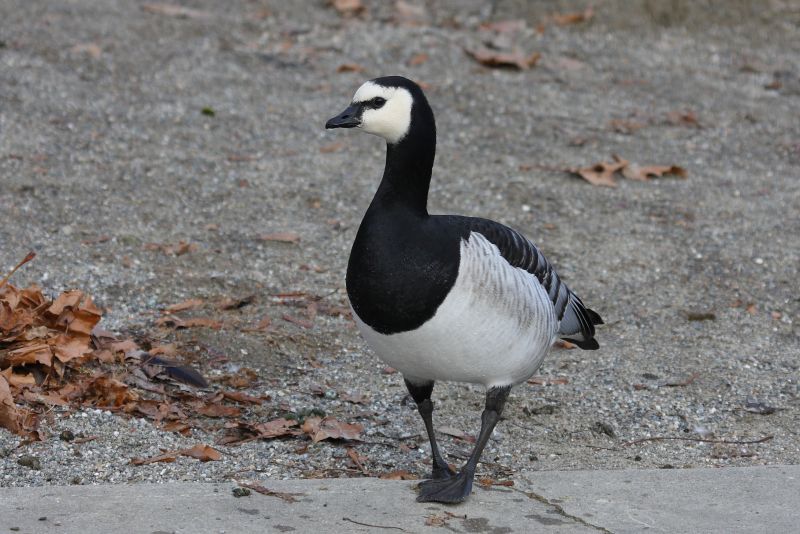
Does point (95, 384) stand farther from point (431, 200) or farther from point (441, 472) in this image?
point (431, 200)

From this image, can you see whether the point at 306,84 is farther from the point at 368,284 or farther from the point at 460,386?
the point at 368,284

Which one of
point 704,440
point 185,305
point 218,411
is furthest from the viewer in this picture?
point 185,305

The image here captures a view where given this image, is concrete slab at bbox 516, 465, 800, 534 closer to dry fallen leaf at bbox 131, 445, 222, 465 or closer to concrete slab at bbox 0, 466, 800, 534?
concrete slab at bbox 0, 466, 800, 534

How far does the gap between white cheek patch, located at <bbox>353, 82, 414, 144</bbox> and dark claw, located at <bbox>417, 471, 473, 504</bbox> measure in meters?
1.36

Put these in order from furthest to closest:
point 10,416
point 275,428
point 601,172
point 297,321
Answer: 1. point 601,172
2. point 297,321
3. point 275,428
4. point 10,416

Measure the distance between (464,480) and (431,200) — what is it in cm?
439

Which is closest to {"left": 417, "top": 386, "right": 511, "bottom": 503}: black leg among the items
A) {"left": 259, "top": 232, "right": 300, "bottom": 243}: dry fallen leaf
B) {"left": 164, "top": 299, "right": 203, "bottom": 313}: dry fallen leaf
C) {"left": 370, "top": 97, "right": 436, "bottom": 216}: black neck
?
{"left": 370, "top": 97, "right": 436, "bottom": 216}: black neck

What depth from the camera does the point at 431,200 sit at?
8562mm

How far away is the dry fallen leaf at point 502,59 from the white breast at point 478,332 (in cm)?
730

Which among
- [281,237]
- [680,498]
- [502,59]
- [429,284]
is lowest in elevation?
[680,498]

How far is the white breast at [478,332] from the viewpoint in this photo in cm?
420

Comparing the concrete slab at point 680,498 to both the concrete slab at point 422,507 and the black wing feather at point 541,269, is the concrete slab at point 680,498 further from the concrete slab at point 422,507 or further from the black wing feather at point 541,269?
the black wing feather at point 541,269

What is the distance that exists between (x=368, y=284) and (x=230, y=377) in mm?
1665

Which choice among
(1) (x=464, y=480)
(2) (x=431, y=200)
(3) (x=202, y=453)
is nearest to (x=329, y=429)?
(3) (x=202, y=453)
